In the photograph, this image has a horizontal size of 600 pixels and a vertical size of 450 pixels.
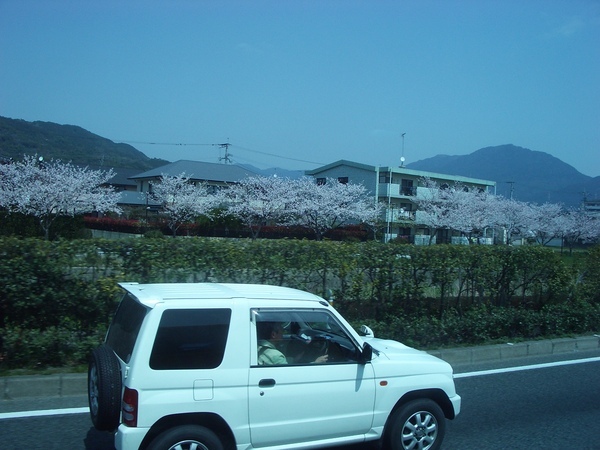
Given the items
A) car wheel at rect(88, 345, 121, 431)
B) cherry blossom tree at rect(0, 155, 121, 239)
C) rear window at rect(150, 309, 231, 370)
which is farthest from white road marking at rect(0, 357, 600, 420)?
cherry blossom tree at rect(0, 155, 121, 239)

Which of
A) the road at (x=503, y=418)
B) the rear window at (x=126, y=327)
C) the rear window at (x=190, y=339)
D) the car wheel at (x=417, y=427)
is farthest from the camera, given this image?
the road at (x=503, y=418)

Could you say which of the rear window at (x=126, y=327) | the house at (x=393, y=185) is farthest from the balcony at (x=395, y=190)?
the rear window at (x=126, y=327)

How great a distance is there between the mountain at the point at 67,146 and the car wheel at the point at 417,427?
7617 cm

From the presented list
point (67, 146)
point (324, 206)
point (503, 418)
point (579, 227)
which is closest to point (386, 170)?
point (324, 206)

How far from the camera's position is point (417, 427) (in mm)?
4832

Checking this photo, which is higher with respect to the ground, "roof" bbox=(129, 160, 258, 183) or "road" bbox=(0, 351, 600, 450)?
"roof" bbox=(129, 160, 258, 183)

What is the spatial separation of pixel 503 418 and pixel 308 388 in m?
3.07

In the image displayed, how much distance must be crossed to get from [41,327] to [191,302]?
434 cm

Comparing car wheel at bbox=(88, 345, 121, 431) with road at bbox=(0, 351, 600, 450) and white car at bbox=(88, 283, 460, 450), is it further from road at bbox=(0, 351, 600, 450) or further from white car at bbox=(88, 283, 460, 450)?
road at bbox=(0, 351, 600, 450)

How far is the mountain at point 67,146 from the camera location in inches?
3406

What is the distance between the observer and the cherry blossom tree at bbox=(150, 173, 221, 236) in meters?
44.3

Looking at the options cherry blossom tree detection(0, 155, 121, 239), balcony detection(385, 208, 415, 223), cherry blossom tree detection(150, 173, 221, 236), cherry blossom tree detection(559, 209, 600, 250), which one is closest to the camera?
cherry blossom tree detection(0, 155, 121, 239)

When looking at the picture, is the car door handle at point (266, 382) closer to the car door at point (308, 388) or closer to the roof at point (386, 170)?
the car door at point (308, 388)

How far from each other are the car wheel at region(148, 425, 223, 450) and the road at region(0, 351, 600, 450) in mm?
1535
